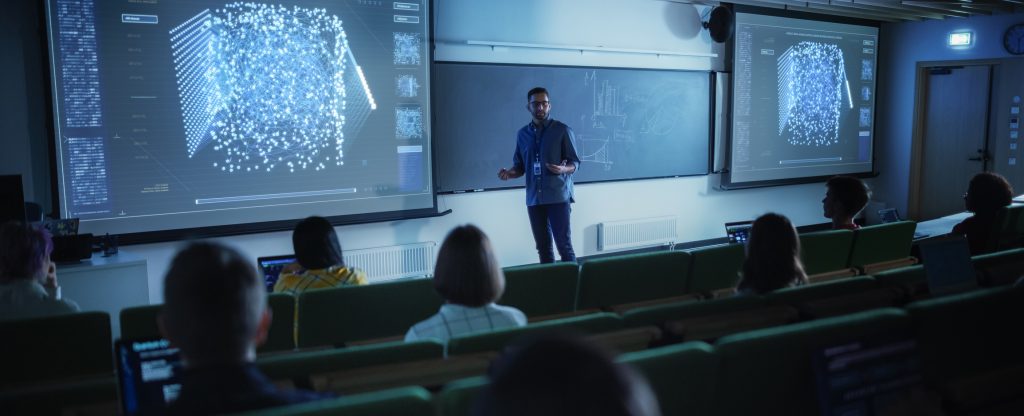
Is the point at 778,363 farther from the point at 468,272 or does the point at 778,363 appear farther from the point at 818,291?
the point at 468,272

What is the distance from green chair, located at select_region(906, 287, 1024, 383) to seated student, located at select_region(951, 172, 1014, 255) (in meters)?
2.07

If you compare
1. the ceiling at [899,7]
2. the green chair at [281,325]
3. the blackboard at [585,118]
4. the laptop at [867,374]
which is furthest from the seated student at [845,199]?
the ceiling at [899,7]

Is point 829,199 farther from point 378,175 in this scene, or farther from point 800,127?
point 800,127

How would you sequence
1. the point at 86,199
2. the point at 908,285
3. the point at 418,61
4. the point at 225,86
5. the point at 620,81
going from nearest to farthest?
the point at 908,285, the point at 86,199, the point at 225,86, the point at 418,61, the point at 620,81

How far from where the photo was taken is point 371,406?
4.44 ft

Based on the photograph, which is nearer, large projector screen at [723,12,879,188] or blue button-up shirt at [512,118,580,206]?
blue button-up shirt at [512,118,580,206]

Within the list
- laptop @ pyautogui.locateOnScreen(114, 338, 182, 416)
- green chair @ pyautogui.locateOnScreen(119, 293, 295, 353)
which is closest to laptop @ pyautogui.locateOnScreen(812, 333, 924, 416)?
laptop @ pyautogui.locateOnScreen(114, 338, 182, 416)

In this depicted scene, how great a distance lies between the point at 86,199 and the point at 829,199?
14.1 ft

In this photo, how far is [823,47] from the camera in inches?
337

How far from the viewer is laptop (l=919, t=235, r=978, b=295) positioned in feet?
8.59

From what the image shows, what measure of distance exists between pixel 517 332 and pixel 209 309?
2.84 feet

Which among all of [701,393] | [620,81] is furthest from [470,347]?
[620,81]

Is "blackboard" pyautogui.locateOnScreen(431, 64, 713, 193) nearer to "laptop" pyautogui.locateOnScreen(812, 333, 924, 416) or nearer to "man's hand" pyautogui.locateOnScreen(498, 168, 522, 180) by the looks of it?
"man's hand" pyautogui.locateOnScreen(498, 168, 522, 180)

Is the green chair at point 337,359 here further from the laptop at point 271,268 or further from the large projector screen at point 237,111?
the large projector screen at point 237,111
